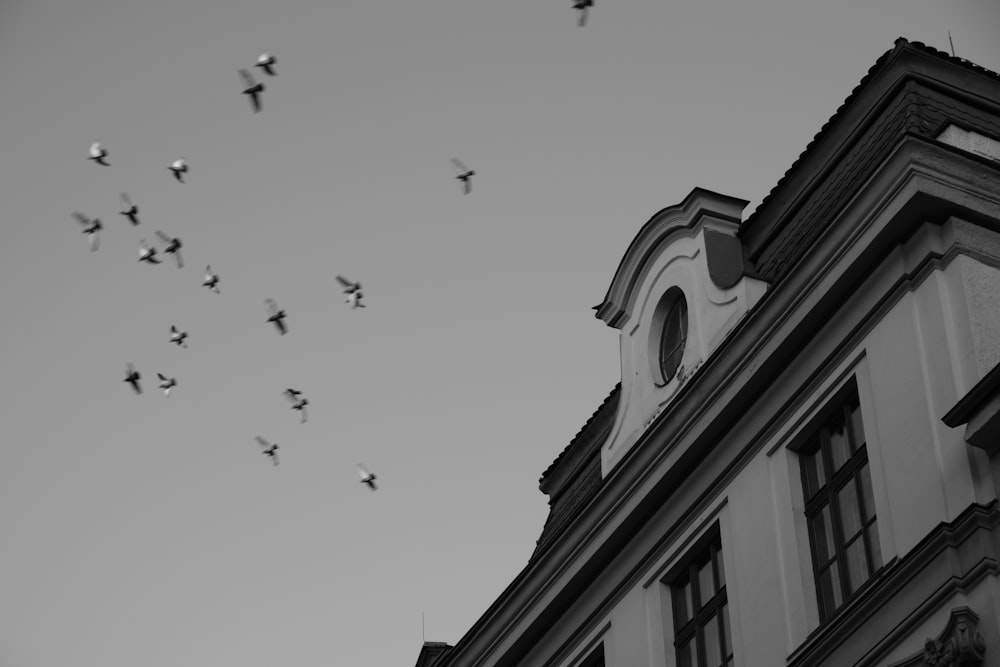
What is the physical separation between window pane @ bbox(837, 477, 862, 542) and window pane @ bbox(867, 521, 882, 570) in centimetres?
31

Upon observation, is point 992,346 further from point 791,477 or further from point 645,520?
point 645,520

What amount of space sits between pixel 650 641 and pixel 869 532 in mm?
4899

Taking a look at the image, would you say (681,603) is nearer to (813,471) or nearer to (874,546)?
(813,471)

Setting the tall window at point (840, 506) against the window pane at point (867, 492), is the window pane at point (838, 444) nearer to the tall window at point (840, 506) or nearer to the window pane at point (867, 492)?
the tall window at point (840, 506)

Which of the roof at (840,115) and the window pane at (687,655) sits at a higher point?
the roof at (840,115)

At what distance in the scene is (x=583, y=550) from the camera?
86.6ft

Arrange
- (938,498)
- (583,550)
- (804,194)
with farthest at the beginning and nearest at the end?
(583,550), (804,194), (938,498)

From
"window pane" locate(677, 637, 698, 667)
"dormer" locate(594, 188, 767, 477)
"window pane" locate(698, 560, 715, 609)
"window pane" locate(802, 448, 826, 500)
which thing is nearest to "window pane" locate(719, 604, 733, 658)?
"window pane" locate(698, 560, 715, 609)

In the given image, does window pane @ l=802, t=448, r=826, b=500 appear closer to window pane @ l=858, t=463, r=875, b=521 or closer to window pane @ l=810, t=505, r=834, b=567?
window pane @ l=810, t=505, r=834, b=567

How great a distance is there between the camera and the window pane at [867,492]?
20.8 metres

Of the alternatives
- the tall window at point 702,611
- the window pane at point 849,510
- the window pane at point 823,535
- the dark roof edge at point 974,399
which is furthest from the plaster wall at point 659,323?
the dark roof edge at point 974,399

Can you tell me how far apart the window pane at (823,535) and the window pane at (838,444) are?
54cm

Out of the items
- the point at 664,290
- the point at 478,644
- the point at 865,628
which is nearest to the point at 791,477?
the point at 865,628

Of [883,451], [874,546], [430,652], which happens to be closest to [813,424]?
[883,451]
